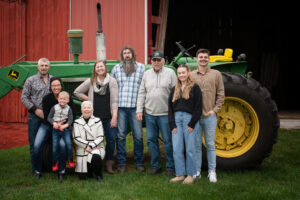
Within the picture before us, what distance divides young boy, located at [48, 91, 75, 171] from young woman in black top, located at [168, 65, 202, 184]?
51.1 inches

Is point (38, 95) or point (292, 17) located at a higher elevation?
point (292, 17)

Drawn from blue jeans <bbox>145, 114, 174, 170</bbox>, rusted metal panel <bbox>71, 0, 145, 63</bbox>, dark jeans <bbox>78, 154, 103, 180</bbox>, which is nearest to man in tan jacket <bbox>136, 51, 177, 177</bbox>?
blue jeans <bbox>145, 114, 174, 170</bbox>

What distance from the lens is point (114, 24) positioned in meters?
8.80

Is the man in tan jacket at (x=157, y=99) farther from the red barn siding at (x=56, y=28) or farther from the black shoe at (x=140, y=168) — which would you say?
the red barn siding at (x=56, y=28)

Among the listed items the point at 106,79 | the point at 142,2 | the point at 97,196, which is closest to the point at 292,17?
the point at 142,2

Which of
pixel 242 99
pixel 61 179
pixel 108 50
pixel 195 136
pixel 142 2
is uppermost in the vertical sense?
pixel 142 2

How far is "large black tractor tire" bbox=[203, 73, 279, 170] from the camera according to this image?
478cm

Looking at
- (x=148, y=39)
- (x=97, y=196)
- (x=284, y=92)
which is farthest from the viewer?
(x=284, y=92)

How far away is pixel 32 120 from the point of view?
480 cm

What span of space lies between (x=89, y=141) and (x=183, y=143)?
46.4 inches

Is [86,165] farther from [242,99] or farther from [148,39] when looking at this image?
[148,39]

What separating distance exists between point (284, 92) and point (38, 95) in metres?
11.5

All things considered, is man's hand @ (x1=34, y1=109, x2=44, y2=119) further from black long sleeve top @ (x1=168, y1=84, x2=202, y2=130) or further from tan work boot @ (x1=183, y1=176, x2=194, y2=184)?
tan work boot @ (x1=183, y1=176, x2=194, y2=184)

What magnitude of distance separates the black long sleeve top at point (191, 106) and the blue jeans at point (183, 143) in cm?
6
